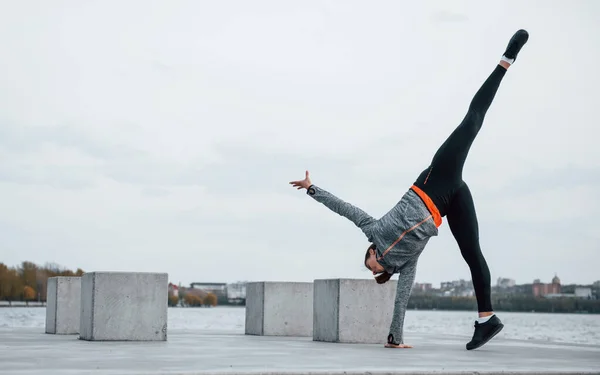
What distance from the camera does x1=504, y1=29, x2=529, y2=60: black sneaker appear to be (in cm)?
1034

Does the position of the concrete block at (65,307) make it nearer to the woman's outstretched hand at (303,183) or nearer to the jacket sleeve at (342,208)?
the woman's outstretched hand at (303,183)

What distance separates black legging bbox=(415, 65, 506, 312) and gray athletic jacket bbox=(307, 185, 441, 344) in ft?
0.69

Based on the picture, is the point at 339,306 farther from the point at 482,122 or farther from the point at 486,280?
the point at 482,122

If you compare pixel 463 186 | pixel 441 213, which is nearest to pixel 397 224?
pixel 441 213

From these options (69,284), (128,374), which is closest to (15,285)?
(69,284)

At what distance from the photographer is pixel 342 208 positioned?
33.7 ft

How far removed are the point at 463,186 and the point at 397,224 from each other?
1040 millimetres

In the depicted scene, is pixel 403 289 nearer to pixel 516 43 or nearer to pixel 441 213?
pixel 441 213

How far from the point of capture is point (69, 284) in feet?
55.1

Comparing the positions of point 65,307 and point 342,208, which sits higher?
point 342,208

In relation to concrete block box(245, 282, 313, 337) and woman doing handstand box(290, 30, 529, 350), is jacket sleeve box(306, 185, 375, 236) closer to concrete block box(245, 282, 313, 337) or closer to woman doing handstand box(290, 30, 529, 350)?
woman doing handstand box(290, 30, 529, 350)

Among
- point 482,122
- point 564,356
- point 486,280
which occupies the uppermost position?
point 482,122

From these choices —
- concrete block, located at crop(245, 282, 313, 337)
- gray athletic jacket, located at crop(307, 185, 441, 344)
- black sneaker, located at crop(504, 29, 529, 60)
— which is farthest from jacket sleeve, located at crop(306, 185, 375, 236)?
concrete block, located at crop(245, 282, 313, 337)

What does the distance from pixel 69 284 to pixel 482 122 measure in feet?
32.5
